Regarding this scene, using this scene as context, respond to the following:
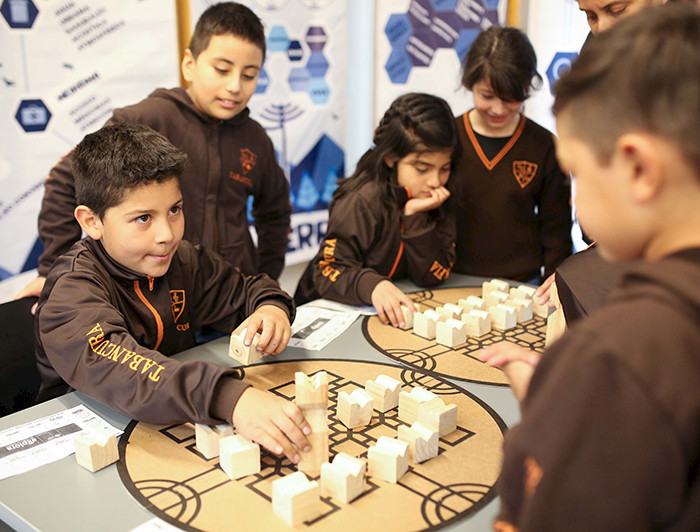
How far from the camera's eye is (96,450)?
0.99 m

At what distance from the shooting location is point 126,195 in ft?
4.47

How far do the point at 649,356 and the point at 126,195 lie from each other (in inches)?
43.5

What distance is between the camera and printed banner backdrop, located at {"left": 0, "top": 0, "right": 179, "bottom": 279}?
2.48 metres

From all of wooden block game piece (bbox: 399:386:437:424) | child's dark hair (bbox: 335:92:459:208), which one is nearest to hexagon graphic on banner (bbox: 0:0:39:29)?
child's dark hair (bbox: 335:92:459:208)

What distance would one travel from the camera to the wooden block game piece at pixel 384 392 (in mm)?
1182

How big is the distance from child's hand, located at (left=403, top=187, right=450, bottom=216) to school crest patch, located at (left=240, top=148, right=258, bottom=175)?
1.76 feet

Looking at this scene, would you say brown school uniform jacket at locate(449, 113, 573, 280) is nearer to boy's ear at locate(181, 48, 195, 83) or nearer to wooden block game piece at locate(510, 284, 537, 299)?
wooden block game piece at locate(510, 284, 537, 299)

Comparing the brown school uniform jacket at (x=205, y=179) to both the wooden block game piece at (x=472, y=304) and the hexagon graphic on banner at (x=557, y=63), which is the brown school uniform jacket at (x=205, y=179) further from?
the hexagon graphic on banner at (x=557, y=63)

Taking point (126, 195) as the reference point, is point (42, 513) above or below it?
below

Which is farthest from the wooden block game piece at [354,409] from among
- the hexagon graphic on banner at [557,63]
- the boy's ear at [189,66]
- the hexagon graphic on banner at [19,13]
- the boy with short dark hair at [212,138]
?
the hexagon graphic on banner at [557,63]

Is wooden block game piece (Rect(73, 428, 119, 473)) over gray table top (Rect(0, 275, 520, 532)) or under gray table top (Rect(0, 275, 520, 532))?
over

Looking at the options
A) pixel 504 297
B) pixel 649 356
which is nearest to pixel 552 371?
pixel 649 356

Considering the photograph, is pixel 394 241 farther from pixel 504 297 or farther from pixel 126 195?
pixel 126 195

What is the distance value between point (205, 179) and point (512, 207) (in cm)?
106
